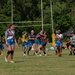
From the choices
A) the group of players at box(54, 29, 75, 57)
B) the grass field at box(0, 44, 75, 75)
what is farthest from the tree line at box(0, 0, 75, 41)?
the grass field at box(0, 44, 75, 75)

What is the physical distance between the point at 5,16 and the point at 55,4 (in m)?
11.6

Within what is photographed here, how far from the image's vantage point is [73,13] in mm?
84188

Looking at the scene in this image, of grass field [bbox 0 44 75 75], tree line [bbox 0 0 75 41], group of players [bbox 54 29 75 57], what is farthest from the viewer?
tree line [bbox 0 0 75 41]

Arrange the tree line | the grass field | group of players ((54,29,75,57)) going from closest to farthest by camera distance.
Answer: the grass field, group of players ((54,29,75,57)), the tree line

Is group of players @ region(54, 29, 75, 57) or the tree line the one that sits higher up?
the tree line

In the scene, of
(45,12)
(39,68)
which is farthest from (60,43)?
(45,12)

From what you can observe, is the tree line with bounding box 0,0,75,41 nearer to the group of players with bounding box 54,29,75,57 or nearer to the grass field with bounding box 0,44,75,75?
the group of players with bounding box 54,29,75,57

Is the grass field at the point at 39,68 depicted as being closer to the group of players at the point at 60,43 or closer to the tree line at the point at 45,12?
the group of players at the point at 60,43

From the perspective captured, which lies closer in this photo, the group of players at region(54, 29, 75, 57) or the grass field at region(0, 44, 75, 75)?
the grass field at region(0, 44, 75, 75)

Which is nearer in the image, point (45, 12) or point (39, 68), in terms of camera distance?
point (39, 68)

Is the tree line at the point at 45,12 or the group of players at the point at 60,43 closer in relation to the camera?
the group of players at the point at 60,43

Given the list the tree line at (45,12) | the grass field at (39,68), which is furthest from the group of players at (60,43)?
the tree line at (45,12)

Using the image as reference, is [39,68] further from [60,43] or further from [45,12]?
[45,12]

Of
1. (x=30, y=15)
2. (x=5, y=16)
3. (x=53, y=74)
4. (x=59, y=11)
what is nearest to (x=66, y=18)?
(x=59, y=11)
